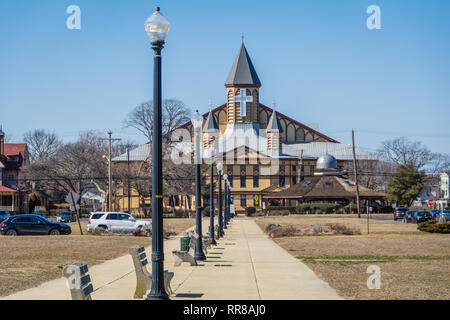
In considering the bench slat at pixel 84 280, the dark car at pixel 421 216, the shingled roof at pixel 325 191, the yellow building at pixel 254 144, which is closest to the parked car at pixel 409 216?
the dark car at pixel 421 216

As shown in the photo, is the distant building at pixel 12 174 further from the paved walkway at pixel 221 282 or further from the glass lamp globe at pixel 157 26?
the glass lamp globe at pixel 157 26

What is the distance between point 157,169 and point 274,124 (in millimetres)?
96438

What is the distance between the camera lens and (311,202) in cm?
9456

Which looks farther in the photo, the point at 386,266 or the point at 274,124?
the point at 274,124

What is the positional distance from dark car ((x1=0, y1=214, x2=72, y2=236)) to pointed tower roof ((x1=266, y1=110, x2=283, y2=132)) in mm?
69399

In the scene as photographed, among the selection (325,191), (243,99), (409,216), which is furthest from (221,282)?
(243,99)

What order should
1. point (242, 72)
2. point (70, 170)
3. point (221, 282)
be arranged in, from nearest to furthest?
1. point (221, 282)
2. point (70, 170)
3. point (242, 72)

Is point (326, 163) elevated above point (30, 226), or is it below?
above

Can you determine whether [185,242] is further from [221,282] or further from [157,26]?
[157,26]

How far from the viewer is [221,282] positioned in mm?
16203

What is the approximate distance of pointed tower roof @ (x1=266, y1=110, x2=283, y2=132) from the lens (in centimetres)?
10712

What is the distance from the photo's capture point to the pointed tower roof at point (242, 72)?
110000 millimetres

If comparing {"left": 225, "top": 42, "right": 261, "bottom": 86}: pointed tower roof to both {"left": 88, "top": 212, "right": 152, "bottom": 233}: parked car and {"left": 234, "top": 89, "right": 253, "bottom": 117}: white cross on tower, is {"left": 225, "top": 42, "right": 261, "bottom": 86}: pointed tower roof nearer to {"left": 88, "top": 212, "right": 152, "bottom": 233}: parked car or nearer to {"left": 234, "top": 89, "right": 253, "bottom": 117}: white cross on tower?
{"left": 234, "top": 89, "right": 253, "bottom": 117}: white cross on tower
